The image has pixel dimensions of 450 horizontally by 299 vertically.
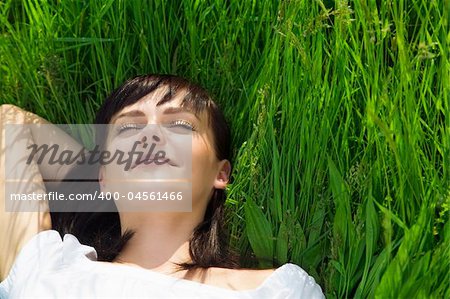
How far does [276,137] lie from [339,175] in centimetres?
16

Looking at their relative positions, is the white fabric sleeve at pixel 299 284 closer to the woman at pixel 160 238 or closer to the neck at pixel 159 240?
the woman at pixel 160 238

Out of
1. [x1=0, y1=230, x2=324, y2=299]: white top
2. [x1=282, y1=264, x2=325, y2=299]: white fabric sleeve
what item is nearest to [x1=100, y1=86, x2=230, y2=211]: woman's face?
[x1=0, y1=230, x2=324, y2=299]: white top

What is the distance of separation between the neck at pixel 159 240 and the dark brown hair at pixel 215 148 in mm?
18

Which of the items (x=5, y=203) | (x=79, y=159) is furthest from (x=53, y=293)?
(x=79, y=159)

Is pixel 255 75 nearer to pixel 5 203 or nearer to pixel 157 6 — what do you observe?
pixel 157 6

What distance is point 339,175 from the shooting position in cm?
159

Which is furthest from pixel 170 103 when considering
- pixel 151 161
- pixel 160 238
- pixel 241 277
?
pixel 241 277

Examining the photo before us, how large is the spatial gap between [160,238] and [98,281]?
0.17 meters

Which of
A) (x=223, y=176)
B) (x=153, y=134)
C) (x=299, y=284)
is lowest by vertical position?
(x=299, y=284)

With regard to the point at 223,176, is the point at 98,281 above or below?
below

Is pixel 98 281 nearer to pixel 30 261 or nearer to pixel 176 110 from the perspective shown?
pixel 30 261

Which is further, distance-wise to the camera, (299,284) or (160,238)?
(160,238)

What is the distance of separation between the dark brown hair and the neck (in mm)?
18

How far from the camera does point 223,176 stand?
1.73m
